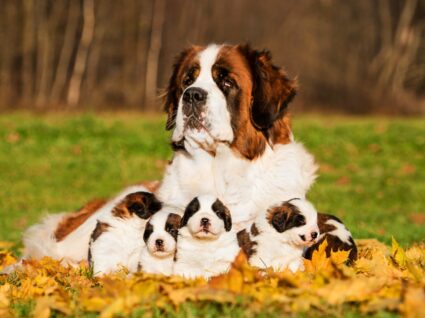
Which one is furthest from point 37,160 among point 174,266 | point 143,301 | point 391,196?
point 143,301

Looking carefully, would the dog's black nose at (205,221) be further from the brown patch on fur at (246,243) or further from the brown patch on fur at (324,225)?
the brown patch on fur at (324,225)

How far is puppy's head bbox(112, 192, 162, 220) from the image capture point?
6.01m

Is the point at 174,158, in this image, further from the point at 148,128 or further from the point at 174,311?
the point at 148,128

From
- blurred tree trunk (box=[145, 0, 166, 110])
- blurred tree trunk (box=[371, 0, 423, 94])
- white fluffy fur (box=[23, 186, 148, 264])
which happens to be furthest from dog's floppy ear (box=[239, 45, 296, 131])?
blurred tree trunk (box=[371, 0, 423, 94])

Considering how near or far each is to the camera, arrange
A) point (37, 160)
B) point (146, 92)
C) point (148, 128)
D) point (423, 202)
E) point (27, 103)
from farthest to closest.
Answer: point (146, 92) < point (27, 103) < point (148, 128) < point (37, 160) < point (423, 202)

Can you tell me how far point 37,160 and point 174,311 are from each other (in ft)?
45.5

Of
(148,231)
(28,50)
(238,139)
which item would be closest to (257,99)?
(238,139)

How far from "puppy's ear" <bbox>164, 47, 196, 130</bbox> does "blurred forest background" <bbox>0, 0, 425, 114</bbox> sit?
19.8 metres

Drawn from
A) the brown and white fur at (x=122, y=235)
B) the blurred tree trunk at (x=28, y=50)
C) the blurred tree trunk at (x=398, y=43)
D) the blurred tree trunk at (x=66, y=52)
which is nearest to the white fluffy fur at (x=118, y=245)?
the brown and white fur at (x=122, y=235)

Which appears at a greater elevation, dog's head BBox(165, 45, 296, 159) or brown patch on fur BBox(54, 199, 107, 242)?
dog's head BBox(165, 45, 296, 159)

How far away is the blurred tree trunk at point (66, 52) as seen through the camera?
89.0 feet

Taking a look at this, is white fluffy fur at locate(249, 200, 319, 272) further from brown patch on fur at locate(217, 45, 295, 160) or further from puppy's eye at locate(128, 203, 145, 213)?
puppy's eye at locate(128, 203, 145, 213)

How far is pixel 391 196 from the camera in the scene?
48.2 ft

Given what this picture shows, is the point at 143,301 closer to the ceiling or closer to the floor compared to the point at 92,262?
closer to the ceiling
